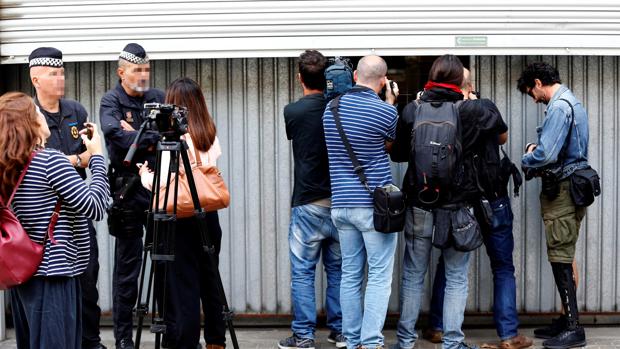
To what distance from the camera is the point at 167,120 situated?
18.8ft

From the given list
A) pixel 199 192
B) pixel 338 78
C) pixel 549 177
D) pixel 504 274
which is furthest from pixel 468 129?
pixel 199 192

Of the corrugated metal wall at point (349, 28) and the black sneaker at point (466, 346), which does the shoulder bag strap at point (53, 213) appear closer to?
the corrugated metal wall at point (349, 28)

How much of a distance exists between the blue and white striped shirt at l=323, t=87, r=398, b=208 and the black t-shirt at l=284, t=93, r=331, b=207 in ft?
0.72

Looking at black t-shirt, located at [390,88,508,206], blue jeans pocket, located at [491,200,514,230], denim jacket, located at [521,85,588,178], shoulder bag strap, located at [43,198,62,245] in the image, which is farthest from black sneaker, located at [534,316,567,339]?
shoulder bag strap, located at [43,198,62,245]

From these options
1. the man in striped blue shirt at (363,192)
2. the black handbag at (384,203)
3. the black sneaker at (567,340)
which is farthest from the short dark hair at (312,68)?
the black sneaker at (567,340)

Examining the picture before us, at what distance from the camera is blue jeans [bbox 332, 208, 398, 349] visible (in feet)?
21.7

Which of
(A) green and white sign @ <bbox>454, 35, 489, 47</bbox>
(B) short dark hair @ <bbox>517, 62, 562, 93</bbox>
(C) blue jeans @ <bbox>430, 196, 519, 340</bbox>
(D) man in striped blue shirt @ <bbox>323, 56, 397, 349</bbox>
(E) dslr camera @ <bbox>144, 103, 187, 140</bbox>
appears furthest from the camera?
(A) green and white sign @ <bbox>454, 35, 489, 47</bbox>

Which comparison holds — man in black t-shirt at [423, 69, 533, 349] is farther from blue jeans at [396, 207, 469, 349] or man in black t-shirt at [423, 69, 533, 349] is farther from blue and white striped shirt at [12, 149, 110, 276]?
blue and white striped shirt at [12, 149, 110, 276]

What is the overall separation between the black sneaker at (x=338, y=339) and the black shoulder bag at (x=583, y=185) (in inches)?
73.0

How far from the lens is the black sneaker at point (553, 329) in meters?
7.33

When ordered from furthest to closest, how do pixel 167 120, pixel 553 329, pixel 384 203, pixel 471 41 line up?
pixel 553 329 → pixel 471 41 → pixel 384 203 → pixel 167 120

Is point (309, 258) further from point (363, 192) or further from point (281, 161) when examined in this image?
point (281, 161)

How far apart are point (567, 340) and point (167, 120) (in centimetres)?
327

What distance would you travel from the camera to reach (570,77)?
24.6 feet
